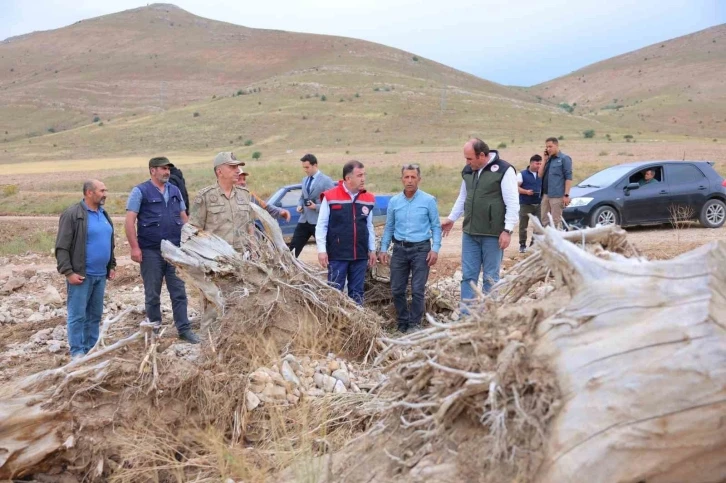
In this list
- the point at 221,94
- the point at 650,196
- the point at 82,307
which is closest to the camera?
the point at 82,307

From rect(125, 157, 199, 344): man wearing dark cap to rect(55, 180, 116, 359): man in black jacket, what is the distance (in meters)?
0.26

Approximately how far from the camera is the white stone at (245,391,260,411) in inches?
176

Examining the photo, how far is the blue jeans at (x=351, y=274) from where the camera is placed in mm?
6500

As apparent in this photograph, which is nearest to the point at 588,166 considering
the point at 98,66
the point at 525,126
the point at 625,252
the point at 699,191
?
the point at 699,191

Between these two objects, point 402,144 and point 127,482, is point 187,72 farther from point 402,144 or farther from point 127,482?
point 127,482

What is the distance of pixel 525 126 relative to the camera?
53.3m

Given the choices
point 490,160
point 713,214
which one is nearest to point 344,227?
point 490,160

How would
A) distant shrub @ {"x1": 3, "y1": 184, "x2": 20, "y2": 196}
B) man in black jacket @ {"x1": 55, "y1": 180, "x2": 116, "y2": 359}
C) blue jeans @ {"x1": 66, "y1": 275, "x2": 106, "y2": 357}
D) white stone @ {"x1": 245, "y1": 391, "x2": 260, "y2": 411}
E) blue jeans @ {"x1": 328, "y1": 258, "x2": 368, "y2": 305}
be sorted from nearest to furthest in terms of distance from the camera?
white stone @ {"x1": 245, "y1": 391, "x2": 260, "y2": 411}, man in black jacket @ {"x1": 55, "y1": 180, "x2": 116, "y2": 359}, blue jeans @ {"x1": 66, "y1": 275, "x2": 106, "y2": 357}, blue jeans @ {"x1": 328, "y1": 258, "x2": 368, "y2": 305}, distant shrub @ {"x1": 3, "y1": 184, "x2": 20, "y2": 196}

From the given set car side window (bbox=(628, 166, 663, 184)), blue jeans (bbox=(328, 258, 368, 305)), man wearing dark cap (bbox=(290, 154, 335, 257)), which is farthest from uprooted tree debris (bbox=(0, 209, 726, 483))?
car side window (bbox=(628, 166, 663, 184))

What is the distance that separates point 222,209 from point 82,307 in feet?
5.12

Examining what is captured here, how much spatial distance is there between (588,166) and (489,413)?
81.6 ft

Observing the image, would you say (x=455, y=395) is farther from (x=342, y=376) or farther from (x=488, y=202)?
(x=488, y=202)

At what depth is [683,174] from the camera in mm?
13234

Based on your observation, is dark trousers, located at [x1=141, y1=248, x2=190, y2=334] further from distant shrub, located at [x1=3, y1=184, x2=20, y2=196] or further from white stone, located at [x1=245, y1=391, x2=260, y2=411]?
distant shrub, located at [x1=3, y1=184, x2=20, y2=196]
